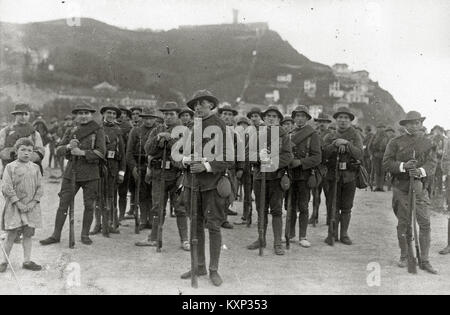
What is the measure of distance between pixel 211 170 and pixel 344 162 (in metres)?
3.39

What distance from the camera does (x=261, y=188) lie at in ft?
25.9

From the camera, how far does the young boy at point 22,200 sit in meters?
6.43

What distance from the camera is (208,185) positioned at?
641cm

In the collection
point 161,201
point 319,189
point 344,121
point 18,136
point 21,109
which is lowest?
point 319,189

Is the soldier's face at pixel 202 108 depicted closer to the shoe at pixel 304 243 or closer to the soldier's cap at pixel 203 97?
the soldier's cap at pixel 203 97

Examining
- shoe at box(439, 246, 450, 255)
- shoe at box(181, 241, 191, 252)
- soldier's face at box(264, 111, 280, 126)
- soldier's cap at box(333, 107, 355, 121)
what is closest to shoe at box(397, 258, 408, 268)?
shoe at box(439, 246, 450, 255)

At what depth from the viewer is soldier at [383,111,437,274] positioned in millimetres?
7074

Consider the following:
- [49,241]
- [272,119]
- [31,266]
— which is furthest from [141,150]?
[31,266]

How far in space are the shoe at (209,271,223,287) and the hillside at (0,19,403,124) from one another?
66.4m

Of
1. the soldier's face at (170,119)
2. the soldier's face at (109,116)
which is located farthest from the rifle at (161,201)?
the soldier's face at (109,116)

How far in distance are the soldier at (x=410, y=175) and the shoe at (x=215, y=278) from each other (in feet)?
9.20

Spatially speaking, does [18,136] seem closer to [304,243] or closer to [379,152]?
[304,243]

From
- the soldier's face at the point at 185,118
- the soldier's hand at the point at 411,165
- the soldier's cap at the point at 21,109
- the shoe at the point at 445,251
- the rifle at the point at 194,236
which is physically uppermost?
the soldier's cap at the point at 21,109

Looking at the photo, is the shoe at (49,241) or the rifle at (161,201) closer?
the rifle at (161,201)
